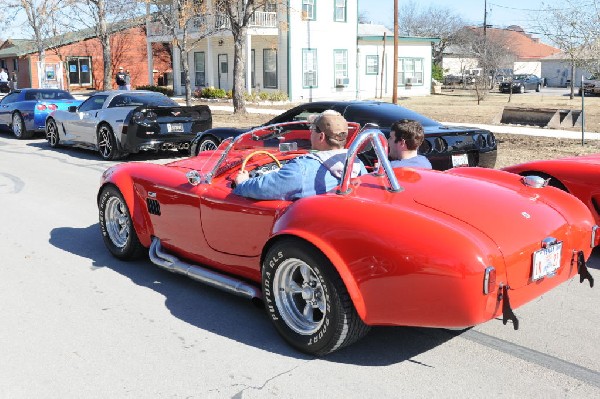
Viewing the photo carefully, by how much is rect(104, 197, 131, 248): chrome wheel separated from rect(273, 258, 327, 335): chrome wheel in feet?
7.16

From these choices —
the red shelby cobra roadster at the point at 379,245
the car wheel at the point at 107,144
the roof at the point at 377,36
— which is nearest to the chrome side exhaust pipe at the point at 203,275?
the red shelby cobra roadster at the point at 379,245

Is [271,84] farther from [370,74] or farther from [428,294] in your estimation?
[428,294]

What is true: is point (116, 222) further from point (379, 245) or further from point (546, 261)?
point (546, 261)

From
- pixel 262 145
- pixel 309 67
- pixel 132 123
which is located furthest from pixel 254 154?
pixel 309 67

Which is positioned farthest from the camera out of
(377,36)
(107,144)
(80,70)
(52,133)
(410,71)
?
(80,70)

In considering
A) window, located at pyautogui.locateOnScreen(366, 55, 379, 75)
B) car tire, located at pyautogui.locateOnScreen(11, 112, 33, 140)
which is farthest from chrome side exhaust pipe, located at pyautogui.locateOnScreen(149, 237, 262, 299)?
window, located at pyautogui.locateOnScreen(366, 55, 379, 75)

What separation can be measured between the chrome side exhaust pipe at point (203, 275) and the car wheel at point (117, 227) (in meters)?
0.36

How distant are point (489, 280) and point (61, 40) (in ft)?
154

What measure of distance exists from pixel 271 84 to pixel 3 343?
31817 mm

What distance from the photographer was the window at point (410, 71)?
4084 cm

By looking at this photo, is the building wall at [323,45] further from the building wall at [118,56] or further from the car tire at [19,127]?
the car tire at [19,127]

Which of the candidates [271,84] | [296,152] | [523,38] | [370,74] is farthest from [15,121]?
[523,38]

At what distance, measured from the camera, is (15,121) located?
56.5 ft

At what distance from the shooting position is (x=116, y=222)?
5.80m
